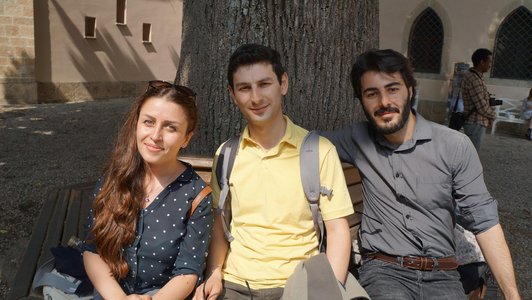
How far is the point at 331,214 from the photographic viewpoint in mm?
2396

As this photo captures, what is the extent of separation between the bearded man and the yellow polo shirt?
0.31m

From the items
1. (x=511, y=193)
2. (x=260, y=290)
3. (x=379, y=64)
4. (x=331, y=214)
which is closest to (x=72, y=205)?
(x=260, y=290)

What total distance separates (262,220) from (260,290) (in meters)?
0.31

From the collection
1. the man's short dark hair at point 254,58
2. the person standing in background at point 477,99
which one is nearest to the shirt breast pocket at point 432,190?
the man's short dark hair at point 254,58

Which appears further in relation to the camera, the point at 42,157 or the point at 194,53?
the point at 42,157

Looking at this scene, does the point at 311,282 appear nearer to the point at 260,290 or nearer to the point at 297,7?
the point at 260,290

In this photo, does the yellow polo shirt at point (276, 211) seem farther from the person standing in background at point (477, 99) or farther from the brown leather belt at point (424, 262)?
the person standing in background at point (477, 99)

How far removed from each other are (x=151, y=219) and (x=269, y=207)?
52 centimetres

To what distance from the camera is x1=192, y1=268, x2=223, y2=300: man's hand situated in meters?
2.31

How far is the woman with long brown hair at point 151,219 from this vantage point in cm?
224

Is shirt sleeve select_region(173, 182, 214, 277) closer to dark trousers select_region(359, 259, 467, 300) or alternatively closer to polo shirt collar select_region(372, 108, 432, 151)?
dark trousers select_region(359, 259, 467, 300)

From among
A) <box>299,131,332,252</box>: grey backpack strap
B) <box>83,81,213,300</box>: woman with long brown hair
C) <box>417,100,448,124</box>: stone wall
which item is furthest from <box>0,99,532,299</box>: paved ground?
<box>299,131,332,252</box>: grey backpack strap

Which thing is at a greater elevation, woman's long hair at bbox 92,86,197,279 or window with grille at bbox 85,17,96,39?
window with grille at bbox 85,17,96,39

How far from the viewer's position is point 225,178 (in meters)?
2.49
